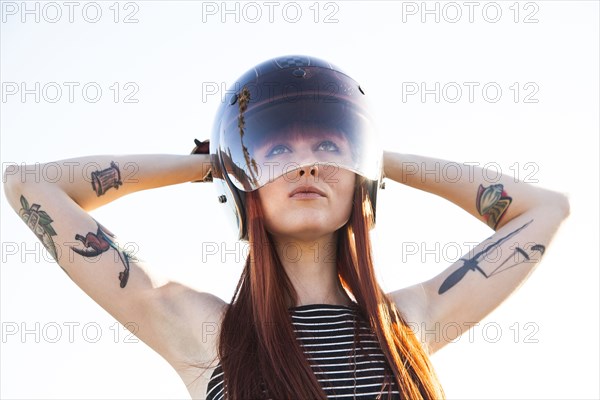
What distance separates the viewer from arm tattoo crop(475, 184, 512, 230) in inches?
191

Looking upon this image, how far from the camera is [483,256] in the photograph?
14.7 ft

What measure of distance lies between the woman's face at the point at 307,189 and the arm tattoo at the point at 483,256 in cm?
67

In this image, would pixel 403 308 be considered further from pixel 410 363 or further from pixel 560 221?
pixel 560 221

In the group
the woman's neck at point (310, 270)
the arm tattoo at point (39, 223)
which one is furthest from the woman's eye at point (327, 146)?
the arm tattoo at point (39, 223)

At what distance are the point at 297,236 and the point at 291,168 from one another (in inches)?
12.7

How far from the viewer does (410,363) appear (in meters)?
3.83

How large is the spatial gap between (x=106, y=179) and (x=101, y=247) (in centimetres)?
61

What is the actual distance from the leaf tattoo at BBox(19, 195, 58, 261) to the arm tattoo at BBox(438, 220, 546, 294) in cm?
188

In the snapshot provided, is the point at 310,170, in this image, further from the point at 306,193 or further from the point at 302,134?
the point at 302,134

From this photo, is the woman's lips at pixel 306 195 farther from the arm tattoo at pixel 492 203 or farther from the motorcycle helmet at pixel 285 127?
the arm tattoo at pixel 492 203

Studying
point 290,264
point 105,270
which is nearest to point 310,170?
point 290,264

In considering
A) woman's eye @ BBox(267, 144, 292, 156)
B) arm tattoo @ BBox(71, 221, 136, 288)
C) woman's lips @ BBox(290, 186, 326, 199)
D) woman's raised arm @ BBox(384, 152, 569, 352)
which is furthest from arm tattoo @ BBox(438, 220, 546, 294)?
arm tattoo @ BBox(71, 221, 136, 288)

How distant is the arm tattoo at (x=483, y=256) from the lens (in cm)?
438

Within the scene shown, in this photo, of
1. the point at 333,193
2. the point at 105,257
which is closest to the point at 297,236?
the point at 333,193
